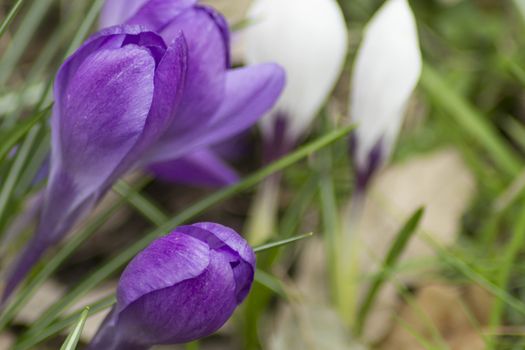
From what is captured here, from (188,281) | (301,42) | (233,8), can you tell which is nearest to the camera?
(188,281)

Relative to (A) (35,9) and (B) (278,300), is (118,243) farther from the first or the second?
(A) (35,9)

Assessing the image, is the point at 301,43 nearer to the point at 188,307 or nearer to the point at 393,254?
the point at 393,254

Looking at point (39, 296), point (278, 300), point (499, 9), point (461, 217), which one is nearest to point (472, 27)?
point (499, 9)

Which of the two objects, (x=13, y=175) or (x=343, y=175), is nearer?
(x=13, y=175)

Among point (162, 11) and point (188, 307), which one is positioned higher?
point (162, 11)

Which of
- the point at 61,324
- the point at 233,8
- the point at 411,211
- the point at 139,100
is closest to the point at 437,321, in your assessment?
the point at 411,211

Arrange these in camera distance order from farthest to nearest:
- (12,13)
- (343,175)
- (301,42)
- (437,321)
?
1. (343,175)
2. (437,321)
3. (301,42)
4. (12,13)

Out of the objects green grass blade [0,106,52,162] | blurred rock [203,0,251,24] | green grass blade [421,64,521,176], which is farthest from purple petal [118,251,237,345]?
blurred rock [203,0,251,24]

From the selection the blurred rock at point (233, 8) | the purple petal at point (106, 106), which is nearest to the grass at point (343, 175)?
the purple petal at point (106, 106)
